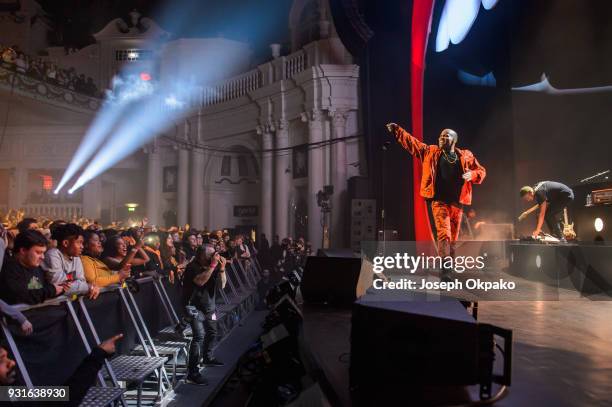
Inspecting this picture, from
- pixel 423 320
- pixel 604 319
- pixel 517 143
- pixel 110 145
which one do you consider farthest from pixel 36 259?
pixel 110 145

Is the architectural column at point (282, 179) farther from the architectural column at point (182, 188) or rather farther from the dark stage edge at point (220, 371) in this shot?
the dark stage edge at point (220, 371)

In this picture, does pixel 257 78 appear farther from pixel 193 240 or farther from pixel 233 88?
pixel 193 240

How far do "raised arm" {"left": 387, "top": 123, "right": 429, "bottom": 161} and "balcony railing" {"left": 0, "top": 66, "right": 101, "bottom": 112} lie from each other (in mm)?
11489

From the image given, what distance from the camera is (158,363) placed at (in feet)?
11.9

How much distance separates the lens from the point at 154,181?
15.7 m

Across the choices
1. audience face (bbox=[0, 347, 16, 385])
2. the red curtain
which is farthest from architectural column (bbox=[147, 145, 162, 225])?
audience face (bbox=[0, 347, 16, 385])

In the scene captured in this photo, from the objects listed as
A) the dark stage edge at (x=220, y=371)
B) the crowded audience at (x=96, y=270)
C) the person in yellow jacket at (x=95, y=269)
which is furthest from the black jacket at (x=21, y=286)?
the dark stage edge at (x=220, y=371)

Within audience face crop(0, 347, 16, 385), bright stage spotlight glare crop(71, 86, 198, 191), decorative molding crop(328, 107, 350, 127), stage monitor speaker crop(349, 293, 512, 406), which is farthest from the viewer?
bright stage spotlight glare crop(71, 86, 198, 191)

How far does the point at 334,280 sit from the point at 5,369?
2.79 m

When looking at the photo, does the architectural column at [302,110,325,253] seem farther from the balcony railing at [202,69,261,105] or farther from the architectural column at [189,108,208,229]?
the architectural column at [189,108,208,229]

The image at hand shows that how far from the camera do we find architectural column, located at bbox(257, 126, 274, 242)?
12922mm

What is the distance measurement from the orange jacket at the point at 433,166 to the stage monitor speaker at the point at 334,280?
104 inches

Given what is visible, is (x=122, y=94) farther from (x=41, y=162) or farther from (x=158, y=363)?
(x=158, y=363)

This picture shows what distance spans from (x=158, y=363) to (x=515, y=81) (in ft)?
24.1
